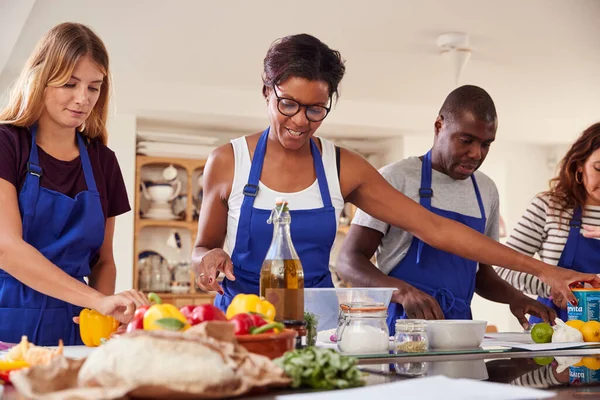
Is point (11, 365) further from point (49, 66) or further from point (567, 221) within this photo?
point (567, 221)

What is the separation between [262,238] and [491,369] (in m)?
0.81

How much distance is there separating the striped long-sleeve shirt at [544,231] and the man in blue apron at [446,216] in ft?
0.80

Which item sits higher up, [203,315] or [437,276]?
[437,276]

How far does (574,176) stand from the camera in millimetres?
2893

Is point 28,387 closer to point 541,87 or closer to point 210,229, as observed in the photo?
point 210,229

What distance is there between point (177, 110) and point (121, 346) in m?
5.16

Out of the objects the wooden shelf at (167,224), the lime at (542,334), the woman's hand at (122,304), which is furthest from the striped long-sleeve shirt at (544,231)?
the wooden shelf at (167,224)

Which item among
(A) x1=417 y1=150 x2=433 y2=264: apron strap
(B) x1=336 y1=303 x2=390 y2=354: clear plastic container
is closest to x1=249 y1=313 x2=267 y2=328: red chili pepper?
(B) x1=336 y1=303 x2=390 y2=354: clear plastic container

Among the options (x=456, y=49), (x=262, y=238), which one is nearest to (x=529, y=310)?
(x=262, y=238)

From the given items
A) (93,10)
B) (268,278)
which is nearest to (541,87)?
(93,10)

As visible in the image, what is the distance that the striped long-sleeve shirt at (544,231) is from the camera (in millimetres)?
2779

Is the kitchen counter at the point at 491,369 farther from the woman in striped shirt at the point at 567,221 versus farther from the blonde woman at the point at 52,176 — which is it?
the woman in striped shirt at the point at 567,221

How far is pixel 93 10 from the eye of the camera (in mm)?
4180

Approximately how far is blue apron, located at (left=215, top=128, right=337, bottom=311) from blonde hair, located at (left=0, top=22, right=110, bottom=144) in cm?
53
